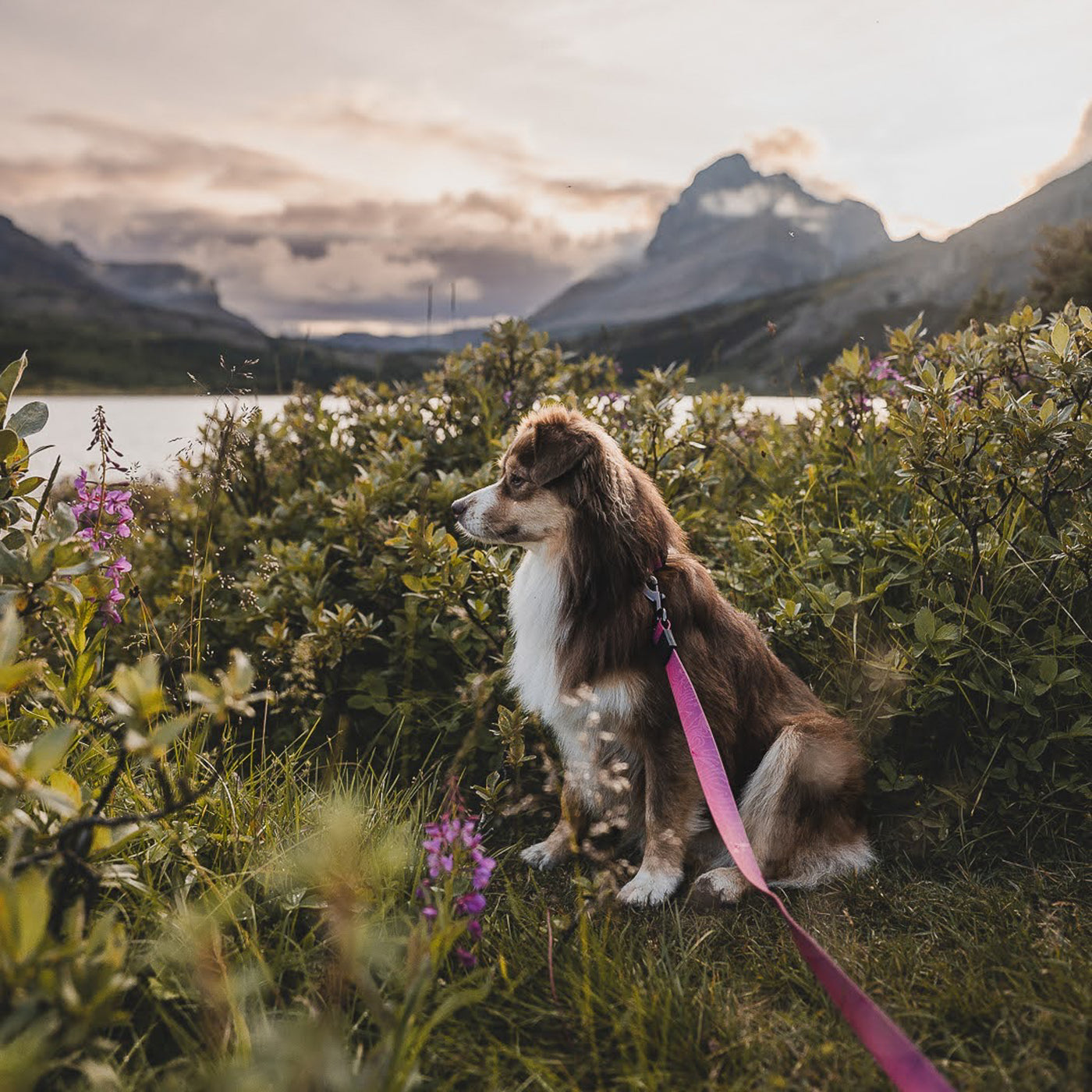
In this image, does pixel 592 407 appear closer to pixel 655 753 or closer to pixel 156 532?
pixel 655 753

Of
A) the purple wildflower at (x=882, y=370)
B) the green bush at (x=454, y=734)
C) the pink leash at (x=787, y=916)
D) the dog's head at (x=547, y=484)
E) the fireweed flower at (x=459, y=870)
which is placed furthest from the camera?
the purple wildflower at (x=882, y=370)

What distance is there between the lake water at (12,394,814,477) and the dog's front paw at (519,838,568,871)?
2.12 metres

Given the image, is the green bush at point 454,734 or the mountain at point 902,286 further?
the mountain at point 902,286

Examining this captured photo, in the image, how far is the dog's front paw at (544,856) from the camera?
10.5 feet

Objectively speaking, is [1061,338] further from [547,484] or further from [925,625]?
[547,484]

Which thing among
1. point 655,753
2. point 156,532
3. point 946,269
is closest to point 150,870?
point 655,753

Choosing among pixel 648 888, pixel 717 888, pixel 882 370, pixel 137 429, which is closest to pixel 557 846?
pixel 648 888

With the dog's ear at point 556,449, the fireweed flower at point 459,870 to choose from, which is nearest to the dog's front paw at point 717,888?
the fireweed flower at point 459,870

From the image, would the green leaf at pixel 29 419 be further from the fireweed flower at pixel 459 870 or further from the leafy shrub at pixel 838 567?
→ the fireweed flower at pixel 459 870

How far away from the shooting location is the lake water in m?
3.14

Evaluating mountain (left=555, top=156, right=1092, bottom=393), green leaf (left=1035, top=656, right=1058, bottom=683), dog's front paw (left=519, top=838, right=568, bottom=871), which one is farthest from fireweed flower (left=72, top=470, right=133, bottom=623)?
mountain (left=555, top=156, right=1092, bottom=393)

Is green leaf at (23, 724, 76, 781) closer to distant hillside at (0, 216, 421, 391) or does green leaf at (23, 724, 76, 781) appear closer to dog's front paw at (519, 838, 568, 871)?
dog's front paw at (519, 838, 568, 871)

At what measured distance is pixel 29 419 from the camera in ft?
7.98

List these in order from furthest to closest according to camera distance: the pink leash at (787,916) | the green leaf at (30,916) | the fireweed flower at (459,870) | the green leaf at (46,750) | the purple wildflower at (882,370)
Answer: the purple wildflower at (882,370), the fireweed flower at (459,870), the pink leash at (787,916), the green leaf at (46,750), the green leaf at (30,916)
